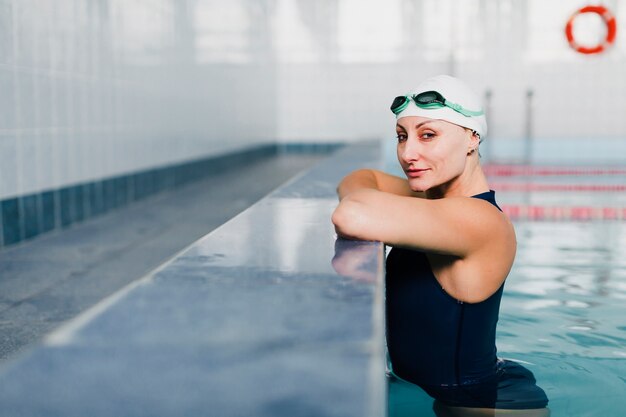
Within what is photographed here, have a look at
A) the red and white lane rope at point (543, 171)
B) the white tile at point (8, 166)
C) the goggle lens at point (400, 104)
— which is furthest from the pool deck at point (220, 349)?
the red and white lane rope at point (543, 171)

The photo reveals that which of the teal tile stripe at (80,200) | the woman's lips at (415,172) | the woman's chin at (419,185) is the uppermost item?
the woman's lips at (415,172)

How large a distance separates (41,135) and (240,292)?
4165 millimetres

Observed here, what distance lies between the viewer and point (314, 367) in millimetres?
938

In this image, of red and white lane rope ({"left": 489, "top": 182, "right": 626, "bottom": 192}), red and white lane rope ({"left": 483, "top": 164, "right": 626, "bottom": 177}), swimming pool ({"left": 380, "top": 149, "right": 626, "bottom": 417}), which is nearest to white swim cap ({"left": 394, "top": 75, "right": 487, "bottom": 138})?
swimming pool ({"left": 380, "top": 149, "right": 626, "bottom": 417})

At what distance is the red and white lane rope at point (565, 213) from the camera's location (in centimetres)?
664

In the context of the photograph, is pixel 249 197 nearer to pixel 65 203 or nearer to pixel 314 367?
pixel 65 203

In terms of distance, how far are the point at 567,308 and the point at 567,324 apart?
0.93ft

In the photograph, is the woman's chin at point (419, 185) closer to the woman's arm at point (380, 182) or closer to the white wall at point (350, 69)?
the woman's arm at point (380, 182)

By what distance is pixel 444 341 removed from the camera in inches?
79.2

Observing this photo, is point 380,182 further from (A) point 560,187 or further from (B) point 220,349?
(A) point 560,187

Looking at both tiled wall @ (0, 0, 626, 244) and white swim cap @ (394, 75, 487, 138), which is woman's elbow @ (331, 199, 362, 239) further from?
tiled wall @ (0, 0, 626, 244)

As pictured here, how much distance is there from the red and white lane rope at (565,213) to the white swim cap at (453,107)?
15.8ft

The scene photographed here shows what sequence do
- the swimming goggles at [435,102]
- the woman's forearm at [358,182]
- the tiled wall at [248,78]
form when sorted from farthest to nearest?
the tiled wall at [248,78], the woman's forearm at [358,182], the swimming goggles at [435,102]

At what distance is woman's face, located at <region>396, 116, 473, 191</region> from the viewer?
6.31ft
